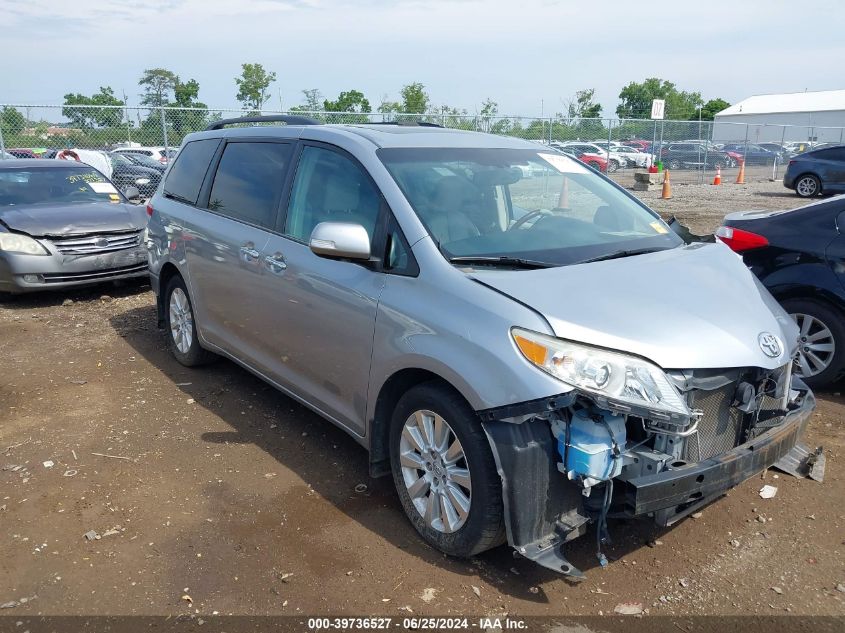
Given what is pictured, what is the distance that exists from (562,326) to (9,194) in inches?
322

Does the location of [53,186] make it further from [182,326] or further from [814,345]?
[814,345]

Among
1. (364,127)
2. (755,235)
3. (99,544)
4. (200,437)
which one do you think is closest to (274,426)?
(200,437)

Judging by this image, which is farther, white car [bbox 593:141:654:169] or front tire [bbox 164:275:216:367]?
white car [bbox 593:141:654:169]

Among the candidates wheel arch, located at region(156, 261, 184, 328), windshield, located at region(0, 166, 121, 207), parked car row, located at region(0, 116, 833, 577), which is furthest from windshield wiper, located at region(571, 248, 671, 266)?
windshield, located at region(0, 166, 121, 207)

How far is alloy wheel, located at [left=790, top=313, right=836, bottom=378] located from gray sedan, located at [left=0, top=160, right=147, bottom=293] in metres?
6.83

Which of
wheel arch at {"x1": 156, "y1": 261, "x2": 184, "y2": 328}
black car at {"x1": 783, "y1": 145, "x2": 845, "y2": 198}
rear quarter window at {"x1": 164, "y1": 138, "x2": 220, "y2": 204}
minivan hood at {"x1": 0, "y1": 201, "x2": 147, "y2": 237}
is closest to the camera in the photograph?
rear quarter window at {"x1": 164, "y1": 138, "x2": 220, "y2": 204}

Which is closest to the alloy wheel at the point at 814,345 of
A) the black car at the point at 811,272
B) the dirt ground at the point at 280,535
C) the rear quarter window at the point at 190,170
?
the black car at the point at 811,272

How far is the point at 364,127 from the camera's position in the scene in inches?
171

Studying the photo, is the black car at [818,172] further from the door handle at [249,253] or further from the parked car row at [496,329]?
the door handle at [249,253]

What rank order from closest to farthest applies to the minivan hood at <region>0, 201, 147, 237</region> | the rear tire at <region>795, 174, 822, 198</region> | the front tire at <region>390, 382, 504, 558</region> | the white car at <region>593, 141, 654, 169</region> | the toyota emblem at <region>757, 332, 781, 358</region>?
the front tire at <region>390, 382, 504, 558</region> < the toyota emblem at <region>757, 332, 781, 358</region> < the minivan hood at <region>0, 201, 147, 237</region> < the rear tire at <region>795, 174, 822, 198</region> < the white car at <region>593, 141, 654, 169</region>

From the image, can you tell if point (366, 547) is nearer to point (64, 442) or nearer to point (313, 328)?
point (313, 328)

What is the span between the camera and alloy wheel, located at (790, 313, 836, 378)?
16.7 feet

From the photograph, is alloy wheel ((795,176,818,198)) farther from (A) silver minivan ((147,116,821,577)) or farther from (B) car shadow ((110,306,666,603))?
(B) car shadow ((110,306,666,603))

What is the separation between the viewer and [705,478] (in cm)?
284
